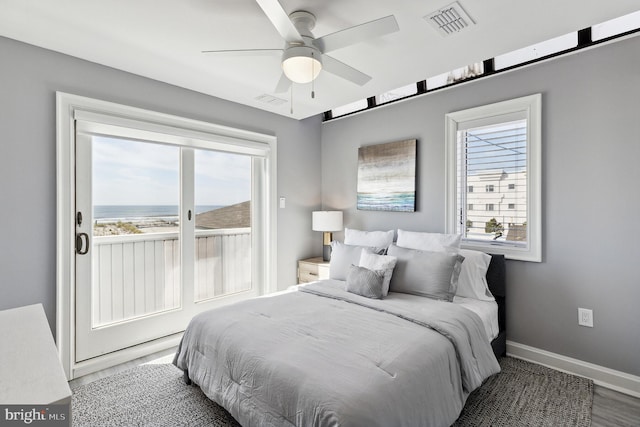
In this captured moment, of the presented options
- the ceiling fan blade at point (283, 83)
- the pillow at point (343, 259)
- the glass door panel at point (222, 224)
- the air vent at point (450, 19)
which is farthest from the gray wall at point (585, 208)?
the glass door panel at point (222, 224)

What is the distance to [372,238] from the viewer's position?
3.32 m

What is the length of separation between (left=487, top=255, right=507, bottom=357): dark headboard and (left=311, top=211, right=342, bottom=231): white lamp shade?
1.74 m

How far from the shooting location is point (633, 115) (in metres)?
2.22

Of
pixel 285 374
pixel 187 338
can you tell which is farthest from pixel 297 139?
pixel 285 374

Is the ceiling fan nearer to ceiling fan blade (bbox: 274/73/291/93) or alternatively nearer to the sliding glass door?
ceiling fan blade (bbox: 274/73/291/93)

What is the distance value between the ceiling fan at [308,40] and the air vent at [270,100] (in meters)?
1.35

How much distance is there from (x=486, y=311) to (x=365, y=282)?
3.09ft

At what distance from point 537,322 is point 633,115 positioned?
1693mm

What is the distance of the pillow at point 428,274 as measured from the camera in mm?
2467

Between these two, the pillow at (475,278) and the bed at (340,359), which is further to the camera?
the pillow at (475,278)

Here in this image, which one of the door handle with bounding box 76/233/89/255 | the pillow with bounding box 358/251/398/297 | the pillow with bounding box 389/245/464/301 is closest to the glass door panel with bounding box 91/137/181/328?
the door handle with bounding box 76/233/89/255

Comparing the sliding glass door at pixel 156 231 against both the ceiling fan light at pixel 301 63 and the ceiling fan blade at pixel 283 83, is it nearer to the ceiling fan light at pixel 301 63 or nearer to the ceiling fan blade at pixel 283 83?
the ceiling fan blade at pixel 283 83

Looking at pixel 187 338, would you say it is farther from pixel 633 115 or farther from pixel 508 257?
pixel 633 115

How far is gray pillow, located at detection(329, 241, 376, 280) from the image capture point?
2.96 metres
